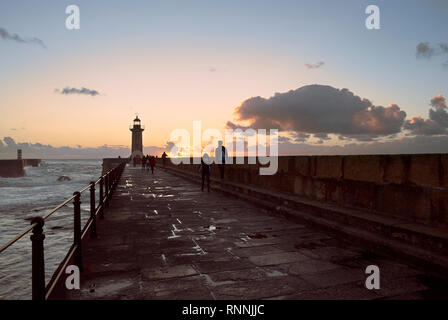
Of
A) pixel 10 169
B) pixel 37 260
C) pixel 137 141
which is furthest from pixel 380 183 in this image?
pixel 10 169

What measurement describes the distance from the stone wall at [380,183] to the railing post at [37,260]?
4465mm

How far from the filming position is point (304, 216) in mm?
5828

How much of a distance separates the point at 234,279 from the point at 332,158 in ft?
12.2

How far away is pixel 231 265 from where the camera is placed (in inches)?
145

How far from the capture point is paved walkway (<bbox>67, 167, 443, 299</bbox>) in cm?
293

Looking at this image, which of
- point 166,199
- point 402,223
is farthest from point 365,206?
point 166,199

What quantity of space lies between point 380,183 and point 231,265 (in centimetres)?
280

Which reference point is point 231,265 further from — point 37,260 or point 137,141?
point 137,141

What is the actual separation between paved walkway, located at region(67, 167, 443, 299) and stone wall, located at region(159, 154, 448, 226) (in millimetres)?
949

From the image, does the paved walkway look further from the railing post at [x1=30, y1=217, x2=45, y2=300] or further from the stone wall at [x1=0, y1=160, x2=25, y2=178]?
Result: the stone wall at [x1=0, y1=160, x2=25, y2=178]

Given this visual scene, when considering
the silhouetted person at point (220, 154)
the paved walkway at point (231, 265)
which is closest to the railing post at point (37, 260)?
the paved walkway at point (231, 265)

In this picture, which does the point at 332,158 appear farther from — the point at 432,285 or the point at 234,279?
the point at 234,279

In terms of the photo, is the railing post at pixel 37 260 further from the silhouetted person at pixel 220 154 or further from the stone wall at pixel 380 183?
the silhouetted person at pixel 220 154
